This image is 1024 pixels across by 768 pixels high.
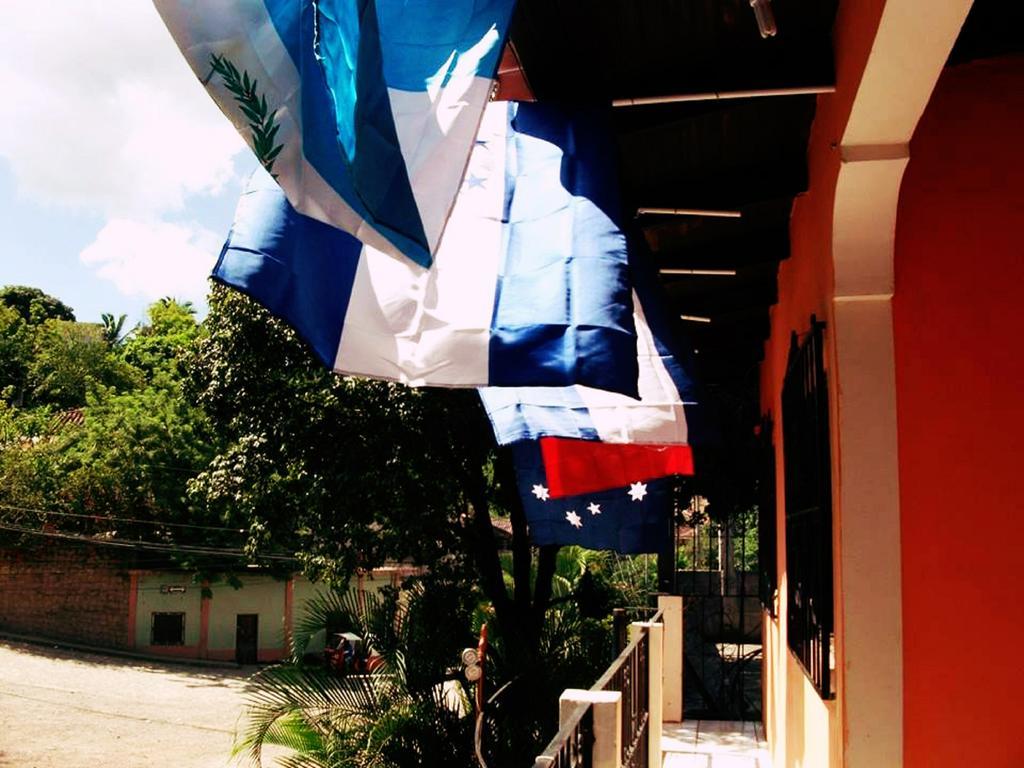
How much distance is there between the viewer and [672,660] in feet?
35.0

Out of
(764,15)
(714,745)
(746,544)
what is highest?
(764,15)

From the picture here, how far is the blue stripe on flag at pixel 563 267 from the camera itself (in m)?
2.78

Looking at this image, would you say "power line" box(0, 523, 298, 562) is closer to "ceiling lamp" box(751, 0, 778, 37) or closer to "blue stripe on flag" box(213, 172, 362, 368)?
"blue stripe on flag" box(213, 172, 362, 368)

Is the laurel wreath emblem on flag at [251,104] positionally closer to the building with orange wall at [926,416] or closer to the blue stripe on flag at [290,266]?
the blue stripe on flag at [290,266]

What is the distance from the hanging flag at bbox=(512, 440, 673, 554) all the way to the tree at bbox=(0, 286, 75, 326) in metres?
50.6

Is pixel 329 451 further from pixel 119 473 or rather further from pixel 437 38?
pixel 119 473

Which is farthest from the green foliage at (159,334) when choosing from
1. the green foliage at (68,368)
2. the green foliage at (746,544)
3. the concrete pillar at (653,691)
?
the concrete pillar at (653,691)

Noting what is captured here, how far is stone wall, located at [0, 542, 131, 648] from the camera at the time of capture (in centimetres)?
3061

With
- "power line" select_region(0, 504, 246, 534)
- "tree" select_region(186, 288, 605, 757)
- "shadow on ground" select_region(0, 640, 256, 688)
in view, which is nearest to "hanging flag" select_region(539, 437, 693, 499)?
"tree" select_region(186, 288, 605, 757)

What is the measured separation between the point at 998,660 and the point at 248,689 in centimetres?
723

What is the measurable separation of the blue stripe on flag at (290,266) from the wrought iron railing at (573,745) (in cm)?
131

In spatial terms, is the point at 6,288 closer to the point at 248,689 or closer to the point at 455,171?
the point at 248,689

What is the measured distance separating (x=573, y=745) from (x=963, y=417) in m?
1.73

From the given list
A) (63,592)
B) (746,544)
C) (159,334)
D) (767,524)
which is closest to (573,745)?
(767,524)
